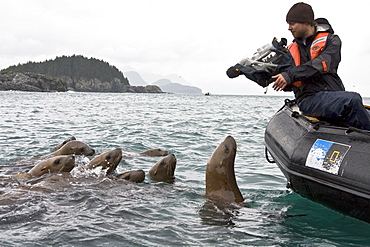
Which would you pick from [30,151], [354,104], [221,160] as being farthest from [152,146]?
[354,104]

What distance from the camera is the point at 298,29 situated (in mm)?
5855

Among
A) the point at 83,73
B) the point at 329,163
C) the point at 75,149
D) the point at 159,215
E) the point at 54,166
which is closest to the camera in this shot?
the point at 329,163

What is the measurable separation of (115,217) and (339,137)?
3190 millimetres

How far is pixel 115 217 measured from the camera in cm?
589

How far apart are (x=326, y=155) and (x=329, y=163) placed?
113mm

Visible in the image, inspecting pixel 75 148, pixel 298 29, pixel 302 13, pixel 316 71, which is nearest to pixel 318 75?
pixel 316 71

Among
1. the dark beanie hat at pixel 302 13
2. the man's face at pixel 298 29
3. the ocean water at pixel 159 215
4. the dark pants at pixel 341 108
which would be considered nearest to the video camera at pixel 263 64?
the man's face at pixel 298 29

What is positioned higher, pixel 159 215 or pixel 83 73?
pixel 83 73

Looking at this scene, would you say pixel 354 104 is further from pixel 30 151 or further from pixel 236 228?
pixel 30 151

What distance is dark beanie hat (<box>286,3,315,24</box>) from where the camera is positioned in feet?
18.9

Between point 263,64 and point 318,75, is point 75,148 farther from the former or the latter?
point 318,75

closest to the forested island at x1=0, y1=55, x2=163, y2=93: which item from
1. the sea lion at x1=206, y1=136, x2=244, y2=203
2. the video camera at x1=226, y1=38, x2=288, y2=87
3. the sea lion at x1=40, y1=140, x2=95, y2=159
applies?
the sea lion at x1=40, y1=140, x2=95, y2=159

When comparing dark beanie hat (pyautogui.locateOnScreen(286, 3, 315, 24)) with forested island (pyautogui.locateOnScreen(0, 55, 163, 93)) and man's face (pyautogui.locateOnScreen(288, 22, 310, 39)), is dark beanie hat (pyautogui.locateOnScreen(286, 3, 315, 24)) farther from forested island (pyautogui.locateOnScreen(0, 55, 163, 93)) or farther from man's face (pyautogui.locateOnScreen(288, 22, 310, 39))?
forested island (pyautogui.locateOnScreen(0, 55, 163, 93))

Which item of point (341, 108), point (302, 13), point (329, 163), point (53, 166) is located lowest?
point (53, 166)
